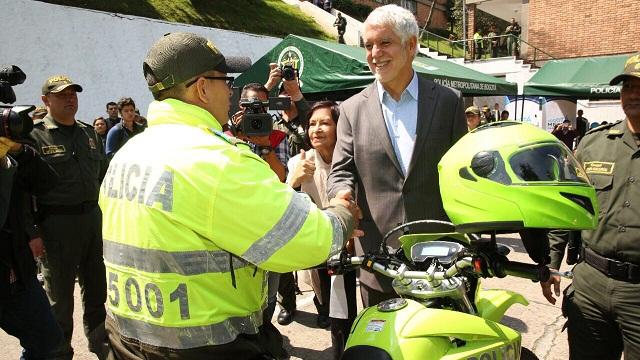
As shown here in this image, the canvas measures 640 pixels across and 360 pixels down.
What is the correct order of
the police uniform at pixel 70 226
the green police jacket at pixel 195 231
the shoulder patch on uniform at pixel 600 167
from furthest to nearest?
the police uniform at pixel 70 226, the shoulder patch on uniform at pixel 600 167, the green police jacket at pixel 195 231

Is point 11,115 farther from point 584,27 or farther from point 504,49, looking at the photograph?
point 584,27

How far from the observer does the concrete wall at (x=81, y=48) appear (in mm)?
10453

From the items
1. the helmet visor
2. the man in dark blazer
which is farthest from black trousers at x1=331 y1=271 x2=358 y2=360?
the helmet visor

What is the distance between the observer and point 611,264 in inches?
94.7

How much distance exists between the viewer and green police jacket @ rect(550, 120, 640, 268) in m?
2.37

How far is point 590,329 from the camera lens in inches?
97.5

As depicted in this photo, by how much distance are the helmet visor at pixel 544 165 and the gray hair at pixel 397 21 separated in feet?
3.14

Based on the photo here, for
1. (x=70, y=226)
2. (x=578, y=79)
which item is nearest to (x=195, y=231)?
(x=70, y=226)

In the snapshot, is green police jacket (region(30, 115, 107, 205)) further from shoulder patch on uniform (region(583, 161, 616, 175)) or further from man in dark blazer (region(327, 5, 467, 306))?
shoulder patch on uniform (region(583, 161, 616, 175))

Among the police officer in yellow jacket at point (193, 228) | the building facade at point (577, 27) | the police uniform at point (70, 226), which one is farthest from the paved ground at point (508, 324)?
the building facade at point (577, 27)

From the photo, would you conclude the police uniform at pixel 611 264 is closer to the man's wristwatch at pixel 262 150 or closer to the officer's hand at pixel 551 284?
the officer's hand at pixel 551 284

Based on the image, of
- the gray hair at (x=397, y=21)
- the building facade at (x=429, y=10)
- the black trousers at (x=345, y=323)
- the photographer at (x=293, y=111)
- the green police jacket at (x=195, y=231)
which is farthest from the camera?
the building facade at (x=429, y=10)

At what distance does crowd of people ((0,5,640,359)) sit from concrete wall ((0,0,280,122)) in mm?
7867

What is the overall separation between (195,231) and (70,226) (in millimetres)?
2965
